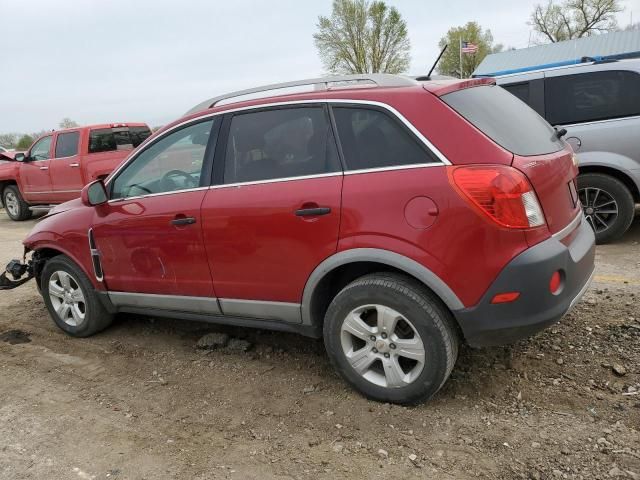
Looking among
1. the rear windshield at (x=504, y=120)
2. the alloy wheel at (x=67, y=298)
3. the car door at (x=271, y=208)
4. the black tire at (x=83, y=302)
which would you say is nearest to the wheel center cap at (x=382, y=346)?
the car door at (x=271, y=208)

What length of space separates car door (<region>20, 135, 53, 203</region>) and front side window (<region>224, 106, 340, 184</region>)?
9.22 meters

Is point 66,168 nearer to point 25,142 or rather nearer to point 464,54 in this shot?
point 25,142

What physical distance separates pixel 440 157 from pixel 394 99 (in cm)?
44

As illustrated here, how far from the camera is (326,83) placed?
10.6ft

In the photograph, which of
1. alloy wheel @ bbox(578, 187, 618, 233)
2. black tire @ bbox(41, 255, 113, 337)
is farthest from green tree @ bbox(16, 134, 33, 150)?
alloy wheel @ bbox(578, 187, 618, 233)

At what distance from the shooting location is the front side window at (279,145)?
3053 mm

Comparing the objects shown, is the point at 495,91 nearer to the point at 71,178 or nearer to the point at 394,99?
the point at 394,99

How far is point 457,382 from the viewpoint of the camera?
10.5 ft

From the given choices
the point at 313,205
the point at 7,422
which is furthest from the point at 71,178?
the point at 313,205

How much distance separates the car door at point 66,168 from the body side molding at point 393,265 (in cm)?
881

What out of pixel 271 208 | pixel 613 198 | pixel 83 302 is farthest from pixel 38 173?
pixel 613 198

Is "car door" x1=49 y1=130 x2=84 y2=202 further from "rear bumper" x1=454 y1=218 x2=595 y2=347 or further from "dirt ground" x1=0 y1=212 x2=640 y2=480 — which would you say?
"rear bumper" x1=454 y1=218 x2=595 y2=347

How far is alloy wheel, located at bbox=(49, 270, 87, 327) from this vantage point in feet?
14.4

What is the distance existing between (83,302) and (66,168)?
722cm
